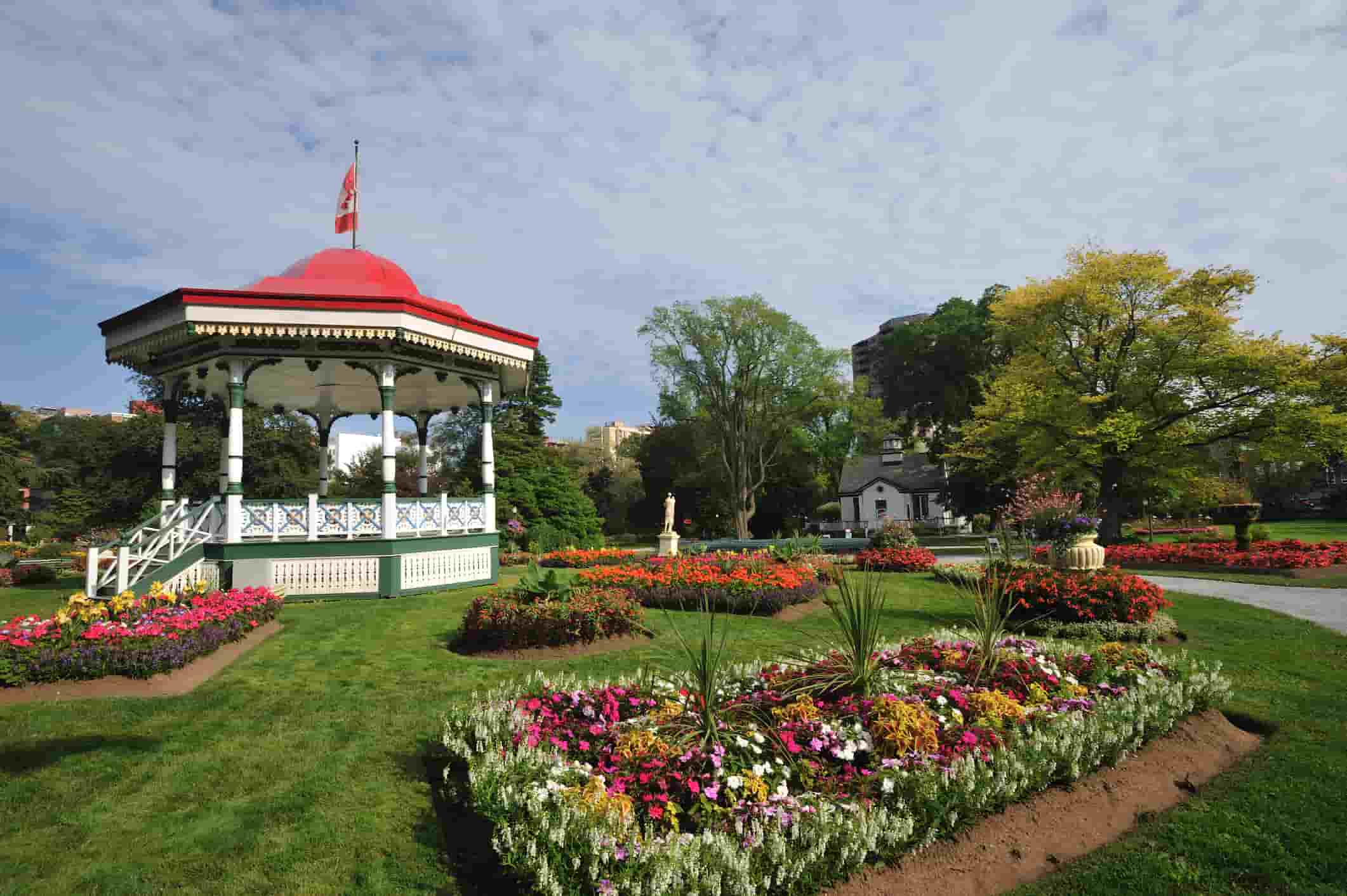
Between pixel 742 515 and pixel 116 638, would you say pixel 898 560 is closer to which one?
pixel 116 638

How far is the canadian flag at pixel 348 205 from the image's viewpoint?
15.5 m

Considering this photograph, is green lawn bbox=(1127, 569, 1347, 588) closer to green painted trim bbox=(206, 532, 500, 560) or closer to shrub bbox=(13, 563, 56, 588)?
green painted trim bbox=(206, 532, 500, 560)

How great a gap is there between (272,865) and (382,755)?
154cm

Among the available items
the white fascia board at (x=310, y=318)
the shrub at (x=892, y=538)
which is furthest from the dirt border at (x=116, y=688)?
the shrub at (x=892, y=538)

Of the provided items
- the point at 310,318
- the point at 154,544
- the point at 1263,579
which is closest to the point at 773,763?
the point at 310,318

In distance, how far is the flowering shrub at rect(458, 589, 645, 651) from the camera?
28.1 ft

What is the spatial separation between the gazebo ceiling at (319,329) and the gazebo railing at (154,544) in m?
2.85

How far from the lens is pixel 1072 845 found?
3996mm

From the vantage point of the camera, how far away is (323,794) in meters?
4.55

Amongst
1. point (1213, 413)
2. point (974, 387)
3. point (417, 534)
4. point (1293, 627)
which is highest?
point (974, 387)

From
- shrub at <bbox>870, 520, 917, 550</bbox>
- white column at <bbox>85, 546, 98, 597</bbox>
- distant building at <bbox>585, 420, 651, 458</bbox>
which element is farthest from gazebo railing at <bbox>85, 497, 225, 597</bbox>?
distant building at <bbox>585, 420, 651, 458</bbox>

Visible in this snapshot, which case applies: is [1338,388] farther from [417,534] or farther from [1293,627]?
[417,534]

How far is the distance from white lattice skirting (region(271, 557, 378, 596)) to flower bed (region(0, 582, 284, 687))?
3.53 metres

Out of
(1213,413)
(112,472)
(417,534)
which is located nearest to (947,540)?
(1213,413)
